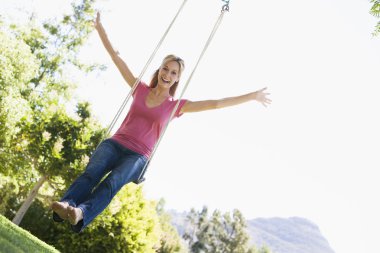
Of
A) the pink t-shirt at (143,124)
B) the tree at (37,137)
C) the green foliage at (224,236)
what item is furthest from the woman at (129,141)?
the green foliage at (224,236)

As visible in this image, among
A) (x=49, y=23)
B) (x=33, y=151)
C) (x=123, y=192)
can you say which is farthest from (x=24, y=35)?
(x=123, y=192)

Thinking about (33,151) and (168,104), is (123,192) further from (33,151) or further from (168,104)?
(168,104)

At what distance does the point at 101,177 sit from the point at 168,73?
4.15ft

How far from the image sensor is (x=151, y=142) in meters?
3.89

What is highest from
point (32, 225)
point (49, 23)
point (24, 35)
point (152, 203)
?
point (49, 23)

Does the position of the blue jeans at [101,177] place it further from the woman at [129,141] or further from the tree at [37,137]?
the tree at [37,137]

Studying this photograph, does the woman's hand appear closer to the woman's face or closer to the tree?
the woman's face

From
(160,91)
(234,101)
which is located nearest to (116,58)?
(160,91)

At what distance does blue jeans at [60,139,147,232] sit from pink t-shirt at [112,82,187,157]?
0.26 feet

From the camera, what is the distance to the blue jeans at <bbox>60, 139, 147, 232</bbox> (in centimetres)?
330

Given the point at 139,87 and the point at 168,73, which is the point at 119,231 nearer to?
the point at 139,87

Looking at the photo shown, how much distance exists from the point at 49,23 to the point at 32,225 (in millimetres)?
9766

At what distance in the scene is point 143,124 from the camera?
3883mm

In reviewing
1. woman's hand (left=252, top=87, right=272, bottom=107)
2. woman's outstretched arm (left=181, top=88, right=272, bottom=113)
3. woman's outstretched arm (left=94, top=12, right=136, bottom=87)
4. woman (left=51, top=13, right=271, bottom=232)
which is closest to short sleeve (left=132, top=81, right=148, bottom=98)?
woman (left=51, top=13, right=271, bottom=232)
